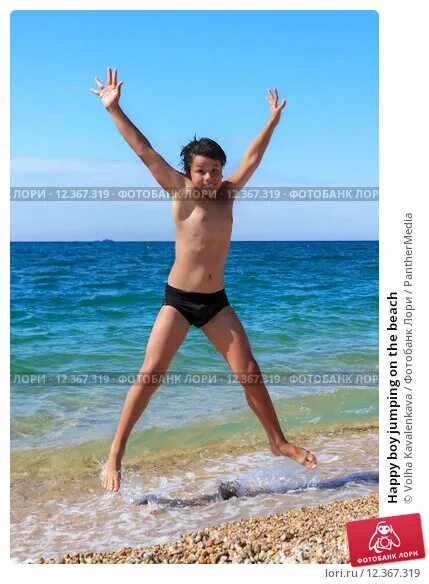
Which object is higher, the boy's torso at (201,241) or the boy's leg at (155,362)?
the boy's torso at (201,241)

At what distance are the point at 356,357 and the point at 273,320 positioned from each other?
2900 mm

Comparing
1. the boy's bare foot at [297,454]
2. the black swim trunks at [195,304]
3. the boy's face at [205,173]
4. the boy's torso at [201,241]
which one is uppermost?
the boy's face at [205,173]

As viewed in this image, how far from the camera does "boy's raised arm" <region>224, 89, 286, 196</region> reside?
196 inches

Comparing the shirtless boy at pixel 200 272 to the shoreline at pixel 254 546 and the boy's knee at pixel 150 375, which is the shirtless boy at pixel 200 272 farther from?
the shoreline at pixel 254 546

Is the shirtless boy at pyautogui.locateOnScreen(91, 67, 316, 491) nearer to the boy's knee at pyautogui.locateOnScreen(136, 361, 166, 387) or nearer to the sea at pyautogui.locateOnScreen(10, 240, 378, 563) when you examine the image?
the boy's knee at pyautogui.locateOnScreen(136, 361, 166, 387)

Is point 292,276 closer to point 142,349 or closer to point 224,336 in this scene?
point 142,349

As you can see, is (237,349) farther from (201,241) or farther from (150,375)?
(201,241)

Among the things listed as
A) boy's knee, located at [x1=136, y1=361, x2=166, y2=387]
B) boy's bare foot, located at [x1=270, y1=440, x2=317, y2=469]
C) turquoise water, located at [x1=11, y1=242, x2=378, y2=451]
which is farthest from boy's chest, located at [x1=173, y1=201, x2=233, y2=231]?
turquoise water, located at [x1=11, y1=242, x2=378, y2=451]

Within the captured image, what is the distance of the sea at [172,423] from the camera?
532cm

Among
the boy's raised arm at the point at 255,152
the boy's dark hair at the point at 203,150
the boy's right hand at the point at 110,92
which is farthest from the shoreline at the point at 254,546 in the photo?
the boy's right hand at the point at 110,92

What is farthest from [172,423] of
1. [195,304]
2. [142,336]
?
[142,336]
